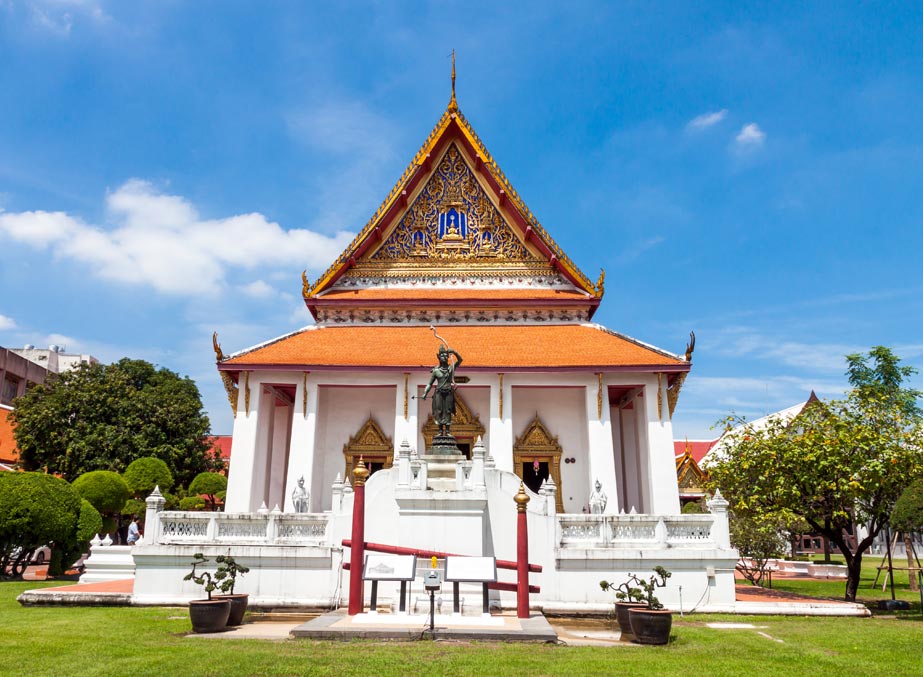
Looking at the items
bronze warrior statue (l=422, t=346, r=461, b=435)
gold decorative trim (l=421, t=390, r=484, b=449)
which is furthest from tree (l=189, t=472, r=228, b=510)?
bronze warrior statue (l=422, t=346, r=461, b=435)

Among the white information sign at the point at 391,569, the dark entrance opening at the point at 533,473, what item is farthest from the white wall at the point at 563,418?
the white information sign at the point at 391,569

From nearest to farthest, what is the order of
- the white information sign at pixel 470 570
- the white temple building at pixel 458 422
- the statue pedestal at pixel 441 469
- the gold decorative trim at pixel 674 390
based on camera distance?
the white information sign at pixel 470 570, the white temple building at pixel 458 422, the statue pedestal at pixel 441 469, the gold decorative trim at pixel 674 390

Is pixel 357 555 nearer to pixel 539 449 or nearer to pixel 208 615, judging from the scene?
pixel 208 615

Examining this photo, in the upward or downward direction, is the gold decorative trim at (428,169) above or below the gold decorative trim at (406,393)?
above

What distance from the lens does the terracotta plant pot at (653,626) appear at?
7.89m

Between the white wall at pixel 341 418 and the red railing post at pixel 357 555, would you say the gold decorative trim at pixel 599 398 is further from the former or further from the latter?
the red railing post at pixel 357 555

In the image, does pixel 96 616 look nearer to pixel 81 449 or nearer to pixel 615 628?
pixel 615 628

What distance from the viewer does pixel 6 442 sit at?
35469 millimetres

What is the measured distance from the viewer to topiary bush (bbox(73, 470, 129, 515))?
19.3 meters

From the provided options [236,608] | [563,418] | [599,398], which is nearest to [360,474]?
[236,608]

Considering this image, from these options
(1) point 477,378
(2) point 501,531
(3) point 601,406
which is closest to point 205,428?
(1) point 477,378

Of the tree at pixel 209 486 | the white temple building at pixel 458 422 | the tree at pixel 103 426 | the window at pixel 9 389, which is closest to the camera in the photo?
the white temple building at pixel 458 422

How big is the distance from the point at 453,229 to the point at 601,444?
837 cm

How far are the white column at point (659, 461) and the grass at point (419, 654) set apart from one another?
7.18 metres
